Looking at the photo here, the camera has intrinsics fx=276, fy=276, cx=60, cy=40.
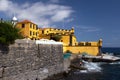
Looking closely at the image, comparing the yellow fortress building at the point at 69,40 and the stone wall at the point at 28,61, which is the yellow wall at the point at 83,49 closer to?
the yellow fortress building at the point at 69,40

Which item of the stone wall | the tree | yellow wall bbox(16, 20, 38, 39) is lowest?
the stone wall

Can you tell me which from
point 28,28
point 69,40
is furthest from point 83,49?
point 28,28

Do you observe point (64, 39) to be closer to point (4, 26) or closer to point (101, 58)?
point (101, 58)

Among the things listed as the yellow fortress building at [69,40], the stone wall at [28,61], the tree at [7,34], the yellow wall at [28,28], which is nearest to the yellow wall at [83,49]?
the yellow fortress building at [69,40]

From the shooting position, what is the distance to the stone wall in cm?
1894

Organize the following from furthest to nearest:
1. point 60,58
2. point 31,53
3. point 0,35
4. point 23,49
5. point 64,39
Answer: point 64,39, point 60,58, point 31,53, point 23,49, point 0,35

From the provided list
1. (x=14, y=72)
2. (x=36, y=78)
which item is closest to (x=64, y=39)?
(x=36, y=78)

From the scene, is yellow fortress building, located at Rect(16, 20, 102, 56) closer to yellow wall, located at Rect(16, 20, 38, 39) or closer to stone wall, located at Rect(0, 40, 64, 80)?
yellow wall, located at Rect(16, 20, 38, 39)

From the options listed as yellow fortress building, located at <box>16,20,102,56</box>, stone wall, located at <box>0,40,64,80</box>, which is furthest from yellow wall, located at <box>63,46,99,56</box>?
stone wall, located at <box>0,40,64,80</box>

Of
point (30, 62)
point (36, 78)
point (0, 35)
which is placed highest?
point (0, 35)

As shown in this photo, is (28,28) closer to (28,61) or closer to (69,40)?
(69,40)

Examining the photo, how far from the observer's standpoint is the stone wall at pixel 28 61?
18938mm

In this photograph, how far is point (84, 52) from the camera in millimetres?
58250

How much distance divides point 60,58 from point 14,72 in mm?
11957
